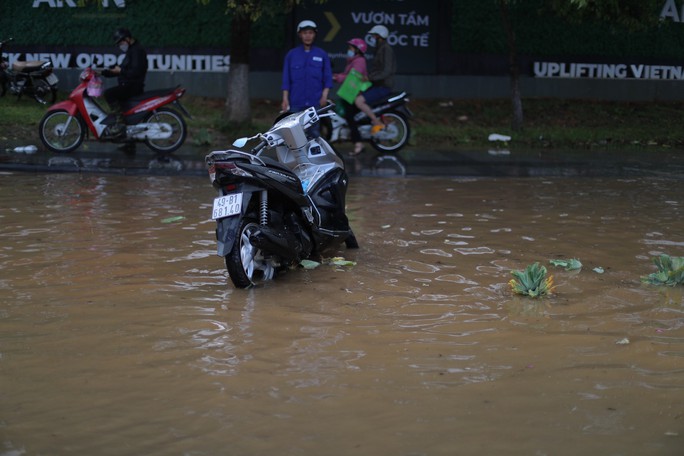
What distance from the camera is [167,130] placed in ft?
A: 47.0

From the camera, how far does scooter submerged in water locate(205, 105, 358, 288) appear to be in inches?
268

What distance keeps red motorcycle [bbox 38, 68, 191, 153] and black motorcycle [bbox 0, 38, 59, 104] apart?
465 centimetres

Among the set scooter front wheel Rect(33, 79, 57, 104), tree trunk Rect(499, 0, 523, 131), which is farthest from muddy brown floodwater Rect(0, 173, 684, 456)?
scooter front wheel Rect(33, 79, 57, 104)

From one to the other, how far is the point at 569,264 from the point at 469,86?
41.9 feet

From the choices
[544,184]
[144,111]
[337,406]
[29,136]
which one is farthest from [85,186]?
[337,406]

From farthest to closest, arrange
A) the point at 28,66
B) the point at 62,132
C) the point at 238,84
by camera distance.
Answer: the point at 28,66
the point at 238,84
the point at 62,132

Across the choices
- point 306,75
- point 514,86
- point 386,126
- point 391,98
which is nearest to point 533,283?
point 306,75

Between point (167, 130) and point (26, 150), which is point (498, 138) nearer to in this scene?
point (167, 130)

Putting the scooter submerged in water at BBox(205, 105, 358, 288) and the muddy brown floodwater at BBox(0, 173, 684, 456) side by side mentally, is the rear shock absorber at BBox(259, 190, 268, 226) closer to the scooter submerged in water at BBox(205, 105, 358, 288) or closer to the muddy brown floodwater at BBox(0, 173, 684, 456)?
the scooter submerged in water at BBox(205, 105, 358, 288)

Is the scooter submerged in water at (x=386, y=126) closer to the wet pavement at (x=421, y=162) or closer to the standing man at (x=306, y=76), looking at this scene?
the wet pavement at (x=421, y=162)

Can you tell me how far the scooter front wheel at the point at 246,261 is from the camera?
671 centimetres

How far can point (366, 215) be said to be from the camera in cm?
995

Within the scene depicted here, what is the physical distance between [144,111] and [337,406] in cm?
1026

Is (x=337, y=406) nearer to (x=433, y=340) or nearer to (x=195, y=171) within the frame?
(x=433, y=340)
